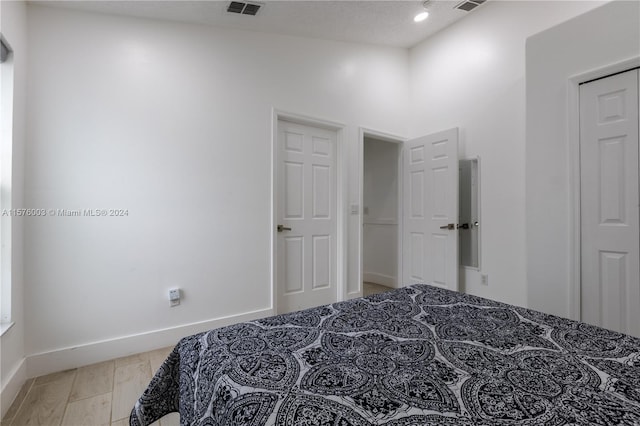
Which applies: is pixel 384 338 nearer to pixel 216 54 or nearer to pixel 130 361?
pixel 130 361

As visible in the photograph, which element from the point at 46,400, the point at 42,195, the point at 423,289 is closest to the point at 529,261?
the point at 423,289

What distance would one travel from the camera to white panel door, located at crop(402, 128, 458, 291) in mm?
3285

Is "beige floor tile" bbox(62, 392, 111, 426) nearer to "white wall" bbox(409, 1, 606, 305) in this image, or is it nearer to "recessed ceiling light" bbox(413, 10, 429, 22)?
"white wall" bbox(409, 1, 606, 305)

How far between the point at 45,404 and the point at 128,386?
39 cm

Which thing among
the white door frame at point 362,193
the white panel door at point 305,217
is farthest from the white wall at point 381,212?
the white panel door at point 305,217

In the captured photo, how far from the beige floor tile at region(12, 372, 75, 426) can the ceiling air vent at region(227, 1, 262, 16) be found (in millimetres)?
2864

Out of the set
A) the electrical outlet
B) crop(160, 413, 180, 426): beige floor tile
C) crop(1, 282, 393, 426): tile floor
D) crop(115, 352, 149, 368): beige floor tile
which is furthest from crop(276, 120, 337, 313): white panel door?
crop(160, 413, 180, 426): beige floor tile

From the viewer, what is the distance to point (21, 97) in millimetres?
1896

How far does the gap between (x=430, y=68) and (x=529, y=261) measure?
2.51m

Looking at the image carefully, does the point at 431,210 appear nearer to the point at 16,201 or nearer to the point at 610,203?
the point at 610,203

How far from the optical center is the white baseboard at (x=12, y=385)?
1615 mm

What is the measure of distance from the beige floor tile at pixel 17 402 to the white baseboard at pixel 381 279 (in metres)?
3.70

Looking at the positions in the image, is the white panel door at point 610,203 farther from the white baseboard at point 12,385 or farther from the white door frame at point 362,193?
the white baseboard at point 12,385

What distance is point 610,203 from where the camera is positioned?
2088 millimetres
